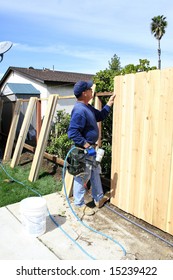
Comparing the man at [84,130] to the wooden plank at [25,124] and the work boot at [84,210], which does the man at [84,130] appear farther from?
the wooden plank at [25,124]

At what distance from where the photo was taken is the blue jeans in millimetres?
3176

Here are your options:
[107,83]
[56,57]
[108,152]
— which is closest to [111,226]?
[108,152]

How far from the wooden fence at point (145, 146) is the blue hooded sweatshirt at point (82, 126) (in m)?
0.42

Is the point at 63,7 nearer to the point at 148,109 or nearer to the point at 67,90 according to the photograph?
the point at 148,109

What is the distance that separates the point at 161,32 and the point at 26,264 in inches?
1337

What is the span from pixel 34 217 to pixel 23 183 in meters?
1.80

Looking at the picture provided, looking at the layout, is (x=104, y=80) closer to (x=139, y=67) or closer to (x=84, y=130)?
(x=139, y=67)

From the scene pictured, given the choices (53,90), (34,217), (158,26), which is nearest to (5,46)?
(34,217)

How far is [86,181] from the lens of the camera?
324 cm

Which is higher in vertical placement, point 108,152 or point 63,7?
point 63,7

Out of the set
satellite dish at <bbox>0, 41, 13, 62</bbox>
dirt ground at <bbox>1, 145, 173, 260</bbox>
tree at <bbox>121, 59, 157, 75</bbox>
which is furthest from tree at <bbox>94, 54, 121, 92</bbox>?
satellite dish at <bbox>0, 41, 13, 62</bbox>

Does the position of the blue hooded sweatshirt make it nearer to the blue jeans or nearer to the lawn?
the blue jeans

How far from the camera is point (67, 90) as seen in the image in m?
13.6

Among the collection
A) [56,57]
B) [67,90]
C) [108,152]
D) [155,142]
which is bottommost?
[108,152]
